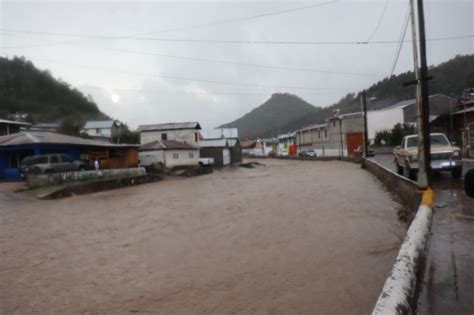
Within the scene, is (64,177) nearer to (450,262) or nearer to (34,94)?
(450,262)

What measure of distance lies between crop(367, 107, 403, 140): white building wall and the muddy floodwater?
140ft

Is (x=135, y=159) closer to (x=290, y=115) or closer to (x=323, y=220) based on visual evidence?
(x=323, y=220)

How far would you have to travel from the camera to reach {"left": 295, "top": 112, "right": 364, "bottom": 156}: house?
59088 mm

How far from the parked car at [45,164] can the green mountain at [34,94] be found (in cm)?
4000

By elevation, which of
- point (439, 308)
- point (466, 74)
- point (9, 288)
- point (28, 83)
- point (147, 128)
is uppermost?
point (28, 83)

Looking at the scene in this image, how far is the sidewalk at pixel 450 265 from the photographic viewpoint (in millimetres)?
4379

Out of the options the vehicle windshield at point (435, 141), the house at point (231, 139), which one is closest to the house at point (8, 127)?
the house at point (231, 139)

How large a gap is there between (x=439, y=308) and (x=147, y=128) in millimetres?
53163

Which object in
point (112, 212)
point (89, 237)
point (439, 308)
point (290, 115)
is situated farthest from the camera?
point (290, 115)

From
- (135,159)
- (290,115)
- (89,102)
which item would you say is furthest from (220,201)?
(290,115)

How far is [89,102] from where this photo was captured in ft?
269

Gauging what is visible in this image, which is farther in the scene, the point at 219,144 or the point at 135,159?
the point at 219,144

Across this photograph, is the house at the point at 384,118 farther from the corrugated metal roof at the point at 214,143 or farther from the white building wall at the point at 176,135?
the white building wall at the point at 176,135

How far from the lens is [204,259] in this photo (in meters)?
8.71
